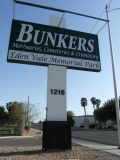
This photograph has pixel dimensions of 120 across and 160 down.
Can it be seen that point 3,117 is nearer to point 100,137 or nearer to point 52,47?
point 100,137

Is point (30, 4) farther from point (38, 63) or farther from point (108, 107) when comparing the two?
point (108, 107)

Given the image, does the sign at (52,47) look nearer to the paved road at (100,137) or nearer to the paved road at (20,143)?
the paved road at (20,143)

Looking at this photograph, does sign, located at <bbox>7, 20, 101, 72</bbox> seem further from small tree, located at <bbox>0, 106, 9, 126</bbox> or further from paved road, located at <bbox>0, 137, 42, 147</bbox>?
small tree, located at <bbox>0, 106, 9, 126</bbox>

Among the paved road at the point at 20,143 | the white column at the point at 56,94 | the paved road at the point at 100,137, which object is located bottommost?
the paved road at the point at 20,143

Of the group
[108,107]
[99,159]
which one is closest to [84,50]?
[99,159]

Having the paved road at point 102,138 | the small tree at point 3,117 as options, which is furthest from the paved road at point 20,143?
the small tree at point 3,117

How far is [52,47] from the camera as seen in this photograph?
51.2 ft

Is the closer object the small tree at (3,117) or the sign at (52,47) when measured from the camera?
the sign at (52,47)

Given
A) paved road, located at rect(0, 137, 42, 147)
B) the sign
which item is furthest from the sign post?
paved road, located at rect(0, 137, 42, 147)

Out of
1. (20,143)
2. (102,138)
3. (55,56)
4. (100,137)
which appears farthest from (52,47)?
(100,137)

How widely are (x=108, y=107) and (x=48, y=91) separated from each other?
218 feet

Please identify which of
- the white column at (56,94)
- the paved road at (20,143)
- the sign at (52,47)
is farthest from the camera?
the paved road at (20,143)

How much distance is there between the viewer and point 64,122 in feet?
46.7

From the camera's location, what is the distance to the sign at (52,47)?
1474 cm
